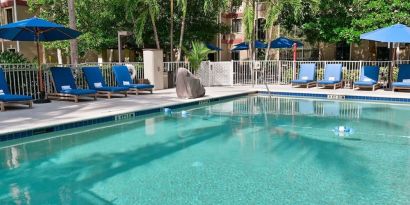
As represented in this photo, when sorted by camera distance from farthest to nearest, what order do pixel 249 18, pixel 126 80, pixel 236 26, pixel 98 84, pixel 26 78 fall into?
pixel 236 26 < pixel 249 18 < pixel 126 80 < pixel 98 84 < pixel 26 78

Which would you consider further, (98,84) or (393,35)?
(393,35)

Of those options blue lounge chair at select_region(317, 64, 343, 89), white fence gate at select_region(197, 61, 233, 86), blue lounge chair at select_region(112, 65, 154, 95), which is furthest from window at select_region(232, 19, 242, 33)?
blue lounge chair at select_region(112, 65, 154, 95)

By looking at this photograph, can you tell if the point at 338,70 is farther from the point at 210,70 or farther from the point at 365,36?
the point at 210,70

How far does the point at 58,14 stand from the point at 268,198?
21129mm

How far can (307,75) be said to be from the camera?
16781 millimetres

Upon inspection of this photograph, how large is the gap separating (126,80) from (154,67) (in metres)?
1.71

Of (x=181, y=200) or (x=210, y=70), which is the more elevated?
(x=210, y=70)

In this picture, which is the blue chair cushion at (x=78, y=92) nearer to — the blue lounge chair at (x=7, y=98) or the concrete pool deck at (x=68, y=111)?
the concrete pool deck at (x=68, y=111)

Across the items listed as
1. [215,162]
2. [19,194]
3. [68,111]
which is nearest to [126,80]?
[68,111]

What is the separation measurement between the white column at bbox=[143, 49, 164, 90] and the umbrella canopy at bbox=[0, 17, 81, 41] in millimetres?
3886

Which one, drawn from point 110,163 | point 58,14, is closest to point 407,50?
point 58,14

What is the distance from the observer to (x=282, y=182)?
5.15 meters

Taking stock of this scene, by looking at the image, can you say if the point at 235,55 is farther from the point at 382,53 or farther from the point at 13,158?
the point at 13,158

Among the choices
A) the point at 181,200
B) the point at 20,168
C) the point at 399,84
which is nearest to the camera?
the point at 181,200
